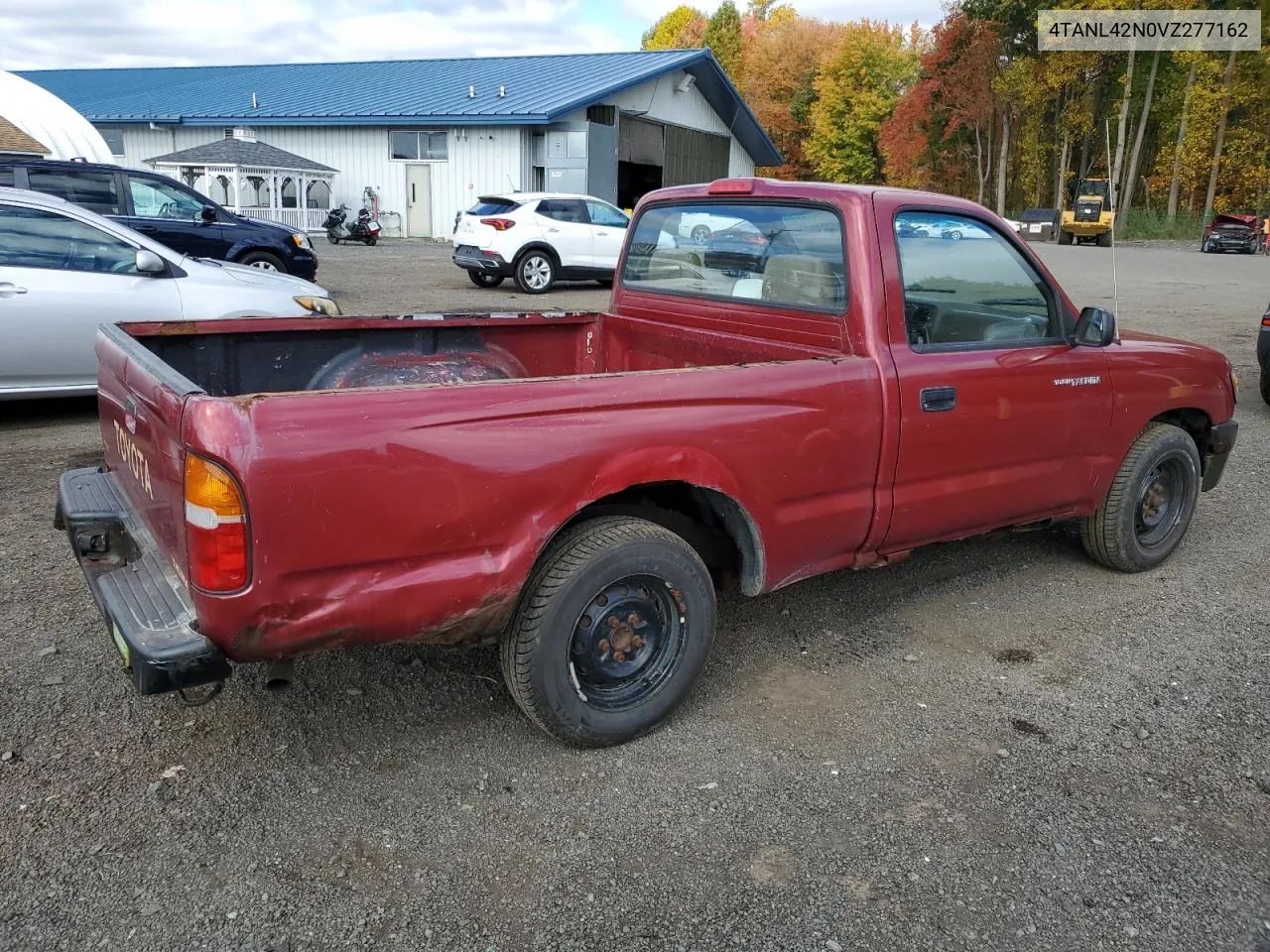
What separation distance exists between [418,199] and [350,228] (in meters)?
3.73

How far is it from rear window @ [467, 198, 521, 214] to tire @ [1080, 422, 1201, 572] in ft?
43.2

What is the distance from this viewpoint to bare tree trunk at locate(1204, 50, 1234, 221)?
42.9 metres

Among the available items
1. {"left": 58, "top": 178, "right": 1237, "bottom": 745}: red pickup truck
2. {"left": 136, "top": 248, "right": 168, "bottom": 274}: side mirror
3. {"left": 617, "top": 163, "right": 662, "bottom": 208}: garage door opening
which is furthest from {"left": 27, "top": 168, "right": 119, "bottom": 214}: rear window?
{"left": 617, "top": 163, "right": 662, "bottom": 208}: garage door opening

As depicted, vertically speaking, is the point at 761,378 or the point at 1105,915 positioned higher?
the point at 761,378

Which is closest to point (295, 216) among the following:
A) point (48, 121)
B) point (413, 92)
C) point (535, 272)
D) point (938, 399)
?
point (413, 92)

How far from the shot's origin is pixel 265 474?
240 cm

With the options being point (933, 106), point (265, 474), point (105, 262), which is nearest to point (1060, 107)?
point (933, 106)

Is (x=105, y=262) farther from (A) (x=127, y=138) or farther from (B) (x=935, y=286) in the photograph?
(A) (x=127, y=138)

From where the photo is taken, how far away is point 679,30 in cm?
7781

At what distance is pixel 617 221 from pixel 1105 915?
52.7 feet

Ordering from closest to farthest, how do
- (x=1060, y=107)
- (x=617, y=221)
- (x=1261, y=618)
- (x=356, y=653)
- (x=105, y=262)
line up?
(x=356, y=653), (x=1261, y=618), (x=105, y=262), (x=617, y=221), (x=1060, y=107)

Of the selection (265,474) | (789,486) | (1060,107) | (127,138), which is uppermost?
(1060,107)

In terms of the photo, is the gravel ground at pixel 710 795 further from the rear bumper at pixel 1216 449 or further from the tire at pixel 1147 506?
the rear bumper at pixel 1216 449

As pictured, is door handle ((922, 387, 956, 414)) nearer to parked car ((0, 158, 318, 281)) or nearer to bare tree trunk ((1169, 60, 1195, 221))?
parked car ((0, 158, 318, 281))
